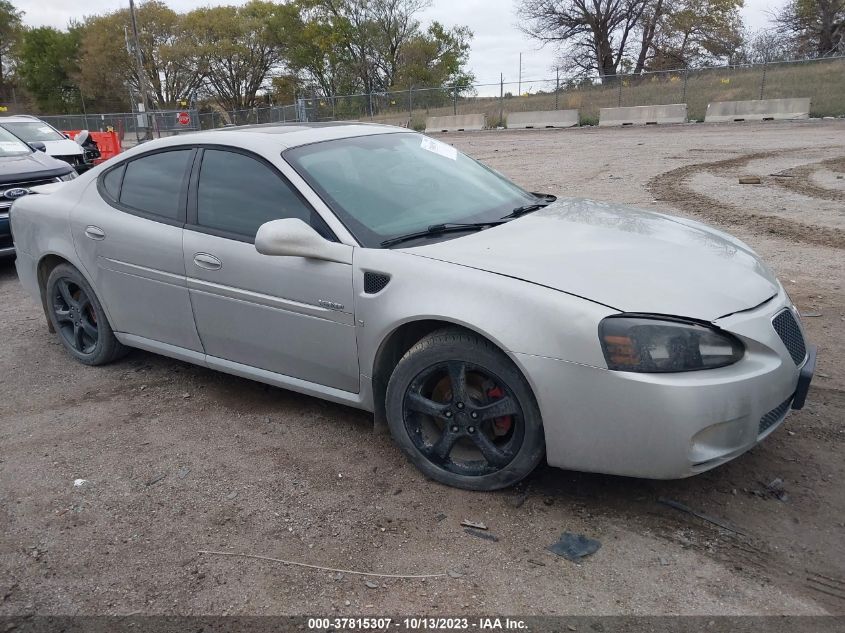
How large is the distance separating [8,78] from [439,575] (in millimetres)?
101266

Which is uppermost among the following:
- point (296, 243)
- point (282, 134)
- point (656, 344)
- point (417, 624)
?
point (282, 134)

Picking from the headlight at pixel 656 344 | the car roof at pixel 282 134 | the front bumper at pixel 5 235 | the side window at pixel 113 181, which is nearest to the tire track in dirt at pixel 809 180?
the car roof at pixel 282 134

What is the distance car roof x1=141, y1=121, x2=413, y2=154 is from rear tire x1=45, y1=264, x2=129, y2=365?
1.07 m

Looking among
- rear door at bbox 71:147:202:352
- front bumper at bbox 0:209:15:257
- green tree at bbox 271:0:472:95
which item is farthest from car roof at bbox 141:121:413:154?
green tree at bbox 271:0:472:95

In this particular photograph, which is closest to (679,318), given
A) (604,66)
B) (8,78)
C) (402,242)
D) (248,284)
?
(402,242)

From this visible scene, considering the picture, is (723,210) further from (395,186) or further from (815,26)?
(815,26)

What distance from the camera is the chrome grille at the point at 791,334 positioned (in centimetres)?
294

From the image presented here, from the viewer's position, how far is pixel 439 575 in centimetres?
265

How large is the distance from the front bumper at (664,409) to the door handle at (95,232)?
2880 mm

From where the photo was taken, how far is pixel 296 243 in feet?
10.9

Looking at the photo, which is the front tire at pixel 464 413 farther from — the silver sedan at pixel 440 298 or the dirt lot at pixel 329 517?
the dirt lot at pixel 329 517

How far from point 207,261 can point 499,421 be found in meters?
1.82

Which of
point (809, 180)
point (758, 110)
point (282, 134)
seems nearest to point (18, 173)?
point (282, 134)

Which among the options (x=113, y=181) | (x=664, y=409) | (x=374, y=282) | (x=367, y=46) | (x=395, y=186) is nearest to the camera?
(x=664, y=409)
